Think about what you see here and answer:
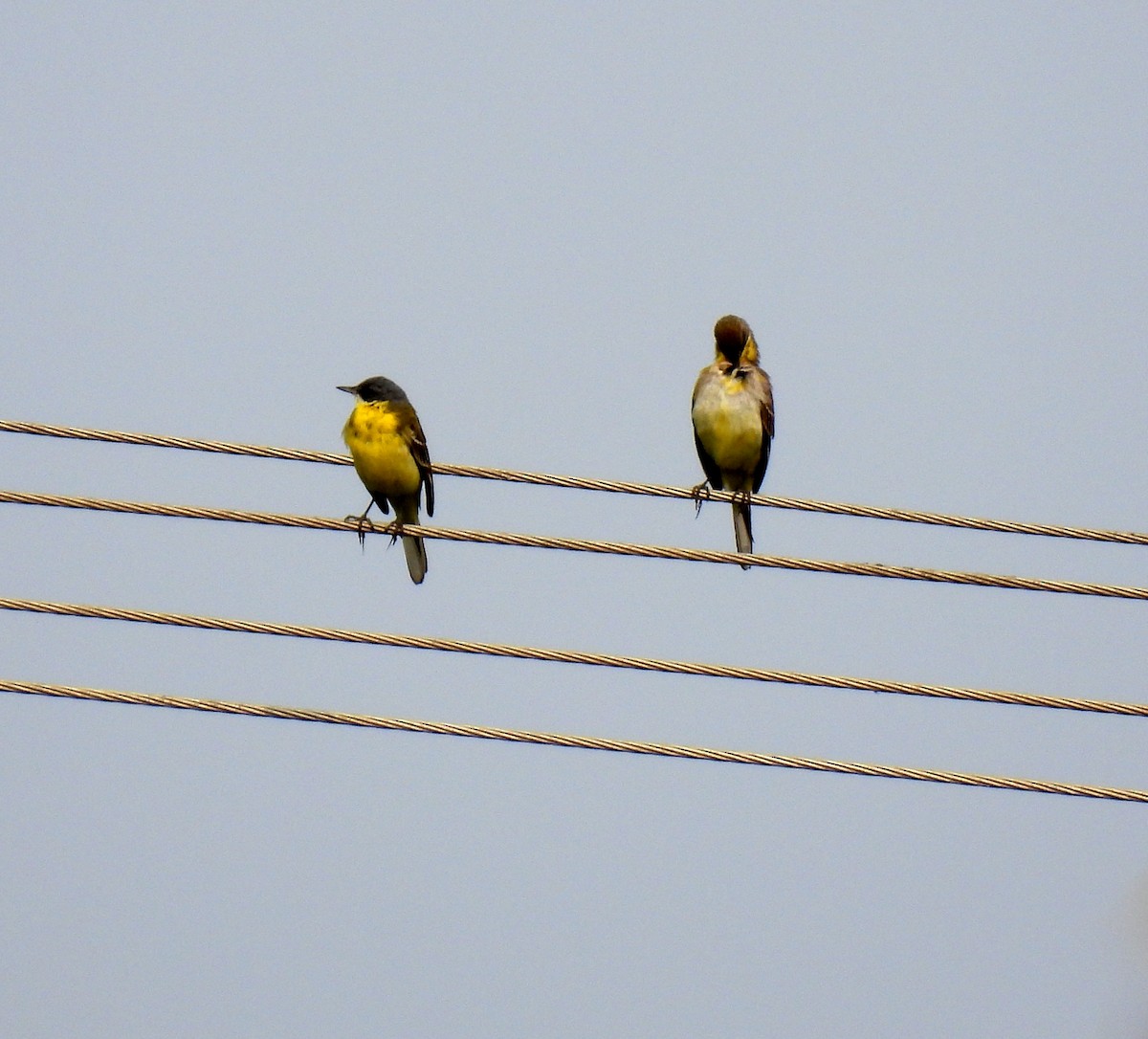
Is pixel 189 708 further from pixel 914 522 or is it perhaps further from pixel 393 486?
pixel 393 486

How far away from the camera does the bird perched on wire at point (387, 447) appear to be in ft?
36.4

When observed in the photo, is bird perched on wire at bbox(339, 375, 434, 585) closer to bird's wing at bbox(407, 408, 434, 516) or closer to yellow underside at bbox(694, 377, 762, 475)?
bird's wing at bbox(407, 408, 434, 516)

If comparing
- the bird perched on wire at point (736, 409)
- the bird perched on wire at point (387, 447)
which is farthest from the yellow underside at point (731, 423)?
the bird perched on wire at point (387, 447)

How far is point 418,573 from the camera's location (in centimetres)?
1158

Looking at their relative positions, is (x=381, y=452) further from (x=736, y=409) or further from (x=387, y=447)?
(x=736, y=409)

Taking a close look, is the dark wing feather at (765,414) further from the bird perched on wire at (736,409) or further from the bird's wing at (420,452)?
the bird's wing at (420,452)

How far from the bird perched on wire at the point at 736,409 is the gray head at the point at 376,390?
223 cm

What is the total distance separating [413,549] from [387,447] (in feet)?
2.55

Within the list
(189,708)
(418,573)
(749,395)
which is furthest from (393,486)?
(189,708)

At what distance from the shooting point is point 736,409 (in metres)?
12.4

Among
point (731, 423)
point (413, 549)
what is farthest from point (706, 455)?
point (413, 549)

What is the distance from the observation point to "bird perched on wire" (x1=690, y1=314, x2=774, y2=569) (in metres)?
12.4

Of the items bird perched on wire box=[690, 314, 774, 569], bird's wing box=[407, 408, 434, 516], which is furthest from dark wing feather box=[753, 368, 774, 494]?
bird's wing box=[407, 408, 434, 516]

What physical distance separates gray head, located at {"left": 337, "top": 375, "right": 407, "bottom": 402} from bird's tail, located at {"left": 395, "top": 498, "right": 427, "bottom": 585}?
0.66 meters
